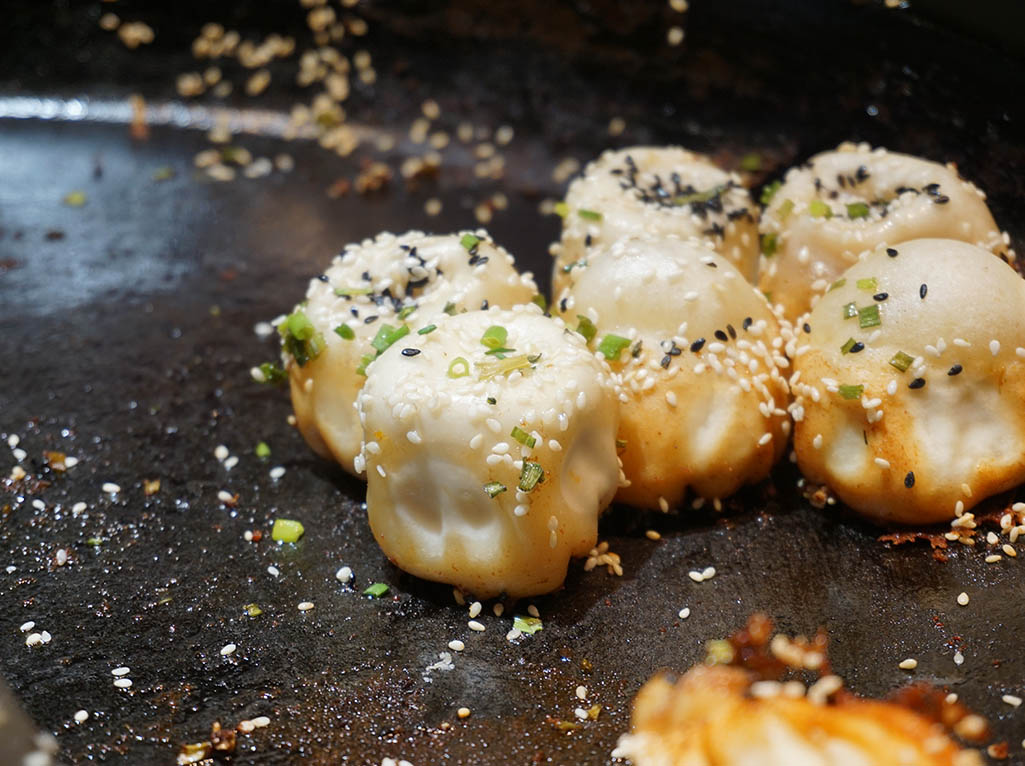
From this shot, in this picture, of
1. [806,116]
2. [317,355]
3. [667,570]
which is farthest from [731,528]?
[806,116]

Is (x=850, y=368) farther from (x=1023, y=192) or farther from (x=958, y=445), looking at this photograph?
(x=1023, y=192)

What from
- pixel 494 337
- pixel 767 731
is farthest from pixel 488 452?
pixel 767 731

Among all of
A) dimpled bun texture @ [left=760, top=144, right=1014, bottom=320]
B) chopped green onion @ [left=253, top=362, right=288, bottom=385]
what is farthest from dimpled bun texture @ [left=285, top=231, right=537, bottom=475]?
dimpled bun texture @ [left=760, top=144, right=1014, bottom=320]

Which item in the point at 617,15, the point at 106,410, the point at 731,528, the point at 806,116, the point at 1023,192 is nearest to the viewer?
the point at 731,528

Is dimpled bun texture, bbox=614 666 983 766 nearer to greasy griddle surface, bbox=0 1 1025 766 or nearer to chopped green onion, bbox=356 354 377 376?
greasy griddle surface, bbox=0 1 1025 766

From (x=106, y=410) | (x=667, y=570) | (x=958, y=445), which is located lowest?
(x=106, y=410)

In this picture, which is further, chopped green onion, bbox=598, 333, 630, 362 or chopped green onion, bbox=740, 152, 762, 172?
chopped green onion, bbox=740, 152, 762, 172

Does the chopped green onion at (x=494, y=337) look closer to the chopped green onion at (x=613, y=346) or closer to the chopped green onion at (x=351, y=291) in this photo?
the chopped green onion at (x=613, y=346)

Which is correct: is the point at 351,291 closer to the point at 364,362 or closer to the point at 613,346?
the point at 364,362
